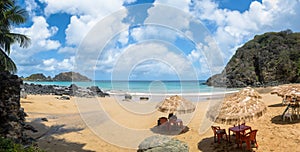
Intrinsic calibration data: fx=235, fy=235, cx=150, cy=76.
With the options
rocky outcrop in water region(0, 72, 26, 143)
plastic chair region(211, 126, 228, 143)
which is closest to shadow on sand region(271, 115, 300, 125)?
plastic chair region(211, 126, 228, 143)

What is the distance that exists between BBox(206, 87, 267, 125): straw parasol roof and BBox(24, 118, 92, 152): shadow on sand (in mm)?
5154

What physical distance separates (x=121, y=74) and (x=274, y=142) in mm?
6473

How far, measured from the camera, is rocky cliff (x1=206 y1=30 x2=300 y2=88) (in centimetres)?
4356

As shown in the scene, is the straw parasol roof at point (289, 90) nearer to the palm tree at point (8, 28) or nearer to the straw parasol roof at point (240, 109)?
the straw parasol roof at point (240, 109)

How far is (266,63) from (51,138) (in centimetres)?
4861

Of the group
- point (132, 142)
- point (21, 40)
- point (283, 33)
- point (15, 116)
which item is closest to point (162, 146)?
point (132, 142)

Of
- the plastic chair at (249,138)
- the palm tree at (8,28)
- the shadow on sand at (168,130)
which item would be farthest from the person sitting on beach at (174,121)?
the palm tree at (8,28)

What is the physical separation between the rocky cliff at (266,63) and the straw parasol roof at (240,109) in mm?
37192

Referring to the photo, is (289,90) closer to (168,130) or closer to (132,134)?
(168,130)

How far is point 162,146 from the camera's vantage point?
23.4 feet

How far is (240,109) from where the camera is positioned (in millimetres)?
7801

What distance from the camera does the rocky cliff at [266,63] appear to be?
143ft

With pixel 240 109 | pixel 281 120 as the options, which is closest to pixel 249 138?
pixel 240 109

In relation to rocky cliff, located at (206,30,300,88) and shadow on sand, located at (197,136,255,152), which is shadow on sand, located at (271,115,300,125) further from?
rocky cliff, located at (206,30,300,88)
